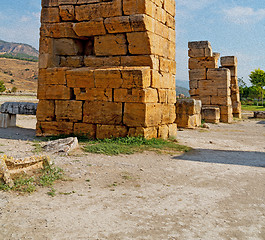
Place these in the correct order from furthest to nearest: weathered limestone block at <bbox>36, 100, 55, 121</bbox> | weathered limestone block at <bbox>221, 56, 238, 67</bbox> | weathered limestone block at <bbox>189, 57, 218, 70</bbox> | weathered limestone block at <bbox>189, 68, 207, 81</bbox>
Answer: weathered limestone block at <bbox>221, 56, 238, 67</bbox> → weathered limestone block at <bbox>189, 68, 207, 81</bbox> → weathered limestone block at <bbox>189, 57, 218, 70</bbox> → weathered limestone block at <bbox>36, 100, 55, 121</bbox>

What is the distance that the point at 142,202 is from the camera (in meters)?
3.55

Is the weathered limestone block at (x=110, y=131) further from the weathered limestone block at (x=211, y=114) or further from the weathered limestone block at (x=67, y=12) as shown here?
the weathered limestone block at (x=211, y=114)

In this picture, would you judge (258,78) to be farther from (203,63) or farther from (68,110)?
(68,110)

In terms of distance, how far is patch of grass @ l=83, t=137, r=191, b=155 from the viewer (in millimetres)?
6586

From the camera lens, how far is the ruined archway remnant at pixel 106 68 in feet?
25.1

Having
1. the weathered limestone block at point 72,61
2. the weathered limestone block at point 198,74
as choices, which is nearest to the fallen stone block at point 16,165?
the weathered limestone block at point 72,61

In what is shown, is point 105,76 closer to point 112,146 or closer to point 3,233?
point 112,146

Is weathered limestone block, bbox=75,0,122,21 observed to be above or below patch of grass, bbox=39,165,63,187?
above

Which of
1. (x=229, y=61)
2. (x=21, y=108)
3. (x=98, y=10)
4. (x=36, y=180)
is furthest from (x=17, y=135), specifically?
(x=229, y=61)

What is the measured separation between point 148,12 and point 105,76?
222 centimetres

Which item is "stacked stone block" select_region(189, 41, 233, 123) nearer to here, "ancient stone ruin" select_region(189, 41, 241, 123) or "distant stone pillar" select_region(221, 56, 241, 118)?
"ancient stone ruin" select_region(189, 41, 241, 123)

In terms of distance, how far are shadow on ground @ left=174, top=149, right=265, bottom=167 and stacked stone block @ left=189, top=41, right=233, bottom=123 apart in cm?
1014

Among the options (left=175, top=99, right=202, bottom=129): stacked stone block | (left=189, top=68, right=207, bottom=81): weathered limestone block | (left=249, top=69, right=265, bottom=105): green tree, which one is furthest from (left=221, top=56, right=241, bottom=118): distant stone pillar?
(left=249, top=69, right=265, bottom=105): green tree

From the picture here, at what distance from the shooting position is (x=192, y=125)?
13172 millimetres
